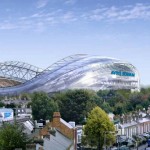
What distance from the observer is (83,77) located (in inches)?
6029

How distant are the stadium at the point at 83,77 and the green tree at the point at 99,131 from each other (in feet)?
284

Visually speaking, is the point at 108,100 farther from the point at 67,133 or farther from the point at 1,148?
the point at 1,148

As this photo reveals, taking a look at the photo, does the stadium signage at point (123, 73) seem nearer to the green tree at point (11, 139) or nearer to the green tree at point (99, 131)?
the green tree at point (99, 131)

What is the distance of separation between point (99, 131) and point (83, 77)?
3668 inches

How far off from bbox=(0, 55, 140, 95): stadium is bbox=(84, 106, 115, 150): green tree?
86698 mm

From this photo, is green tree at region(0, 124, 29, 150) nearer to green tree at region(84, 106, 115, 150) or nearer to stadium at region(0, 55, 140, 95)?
green tree at region(84, 106, 115, 150)

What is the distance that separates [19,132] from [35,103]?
1792 inches

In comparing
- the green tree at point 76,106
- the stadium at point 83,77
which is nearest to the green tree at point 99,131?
the green tree at point 76,106

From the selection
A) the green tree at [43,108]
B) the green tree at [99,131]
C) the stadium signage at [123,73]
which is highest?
the stadium signage at [123,73]

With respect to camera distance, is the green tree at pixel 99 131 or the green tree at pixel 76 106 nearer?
the green tree at pixel 99 131

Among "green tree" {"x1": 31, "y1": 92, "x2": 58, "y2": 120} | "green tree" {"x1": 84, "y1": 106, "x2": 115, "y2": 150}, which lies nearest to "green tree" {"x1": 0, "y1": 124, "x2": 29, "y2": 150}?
"green tree" {"x1": 84, "y1": 106, "x2": 115, "y2": 150}

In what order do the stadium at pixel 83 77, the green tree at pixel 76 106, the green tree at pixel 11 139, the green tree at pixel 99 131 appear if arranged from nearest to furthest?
the green tree at pixel 11 139
the green tree at pixel 99 131
the green tree at pixel 76 106
the stadium at pixel 83 77

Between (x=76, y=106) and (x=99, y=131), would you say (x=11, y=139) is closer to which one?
(x=99, y=131)

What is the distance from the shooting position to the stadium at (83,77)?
151375 millimetres
